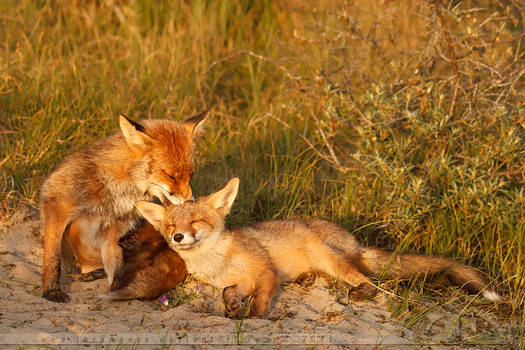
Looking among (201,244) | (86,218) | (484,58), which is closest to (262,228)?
(201,244)

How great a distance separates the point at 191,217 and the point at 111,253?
0.77m

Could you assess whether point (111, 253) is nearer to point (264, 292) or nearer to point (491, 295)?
point (264, 292)

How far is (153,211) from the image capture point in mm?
4484

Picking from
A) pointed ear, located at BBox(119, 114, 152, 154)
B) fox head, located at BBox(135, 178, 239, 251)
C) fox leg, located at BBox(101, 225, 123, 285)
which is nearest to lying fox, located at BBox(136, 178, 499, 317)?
fox head, located at BBox(135, 178, 239, 251)

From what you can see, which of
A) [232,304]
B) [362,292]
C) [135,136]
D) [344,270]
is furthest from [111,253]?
[362,292]

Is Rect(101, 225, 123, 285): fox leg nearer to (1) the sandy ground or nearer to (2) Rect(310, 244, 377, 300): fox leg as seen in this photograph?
(1) the sandy ground

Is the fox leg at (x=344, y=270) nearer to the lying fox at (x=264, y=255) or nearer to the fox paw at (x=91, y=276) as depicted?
the lying fox at (x=264, y=255)

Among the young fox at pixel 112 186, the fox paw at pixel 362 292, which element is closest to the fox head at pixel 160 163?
the young fox at pixel 112 186

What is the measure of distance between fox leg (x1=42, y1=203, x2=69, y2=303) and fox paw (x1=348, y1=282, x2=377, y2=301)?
7.04 ft

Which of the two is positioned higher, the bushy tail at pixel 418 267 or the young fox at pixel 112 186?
the young fox at pixel 112 186

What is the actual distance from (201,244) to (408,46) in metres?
4.69

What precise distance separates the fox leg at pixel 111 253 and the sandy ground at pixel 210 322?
0.63 feet

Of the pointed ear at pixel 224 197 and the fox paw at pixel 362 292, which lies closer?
the fox paw at pixel 362 292

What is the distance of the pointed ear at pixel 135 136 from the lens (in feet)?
14.8
